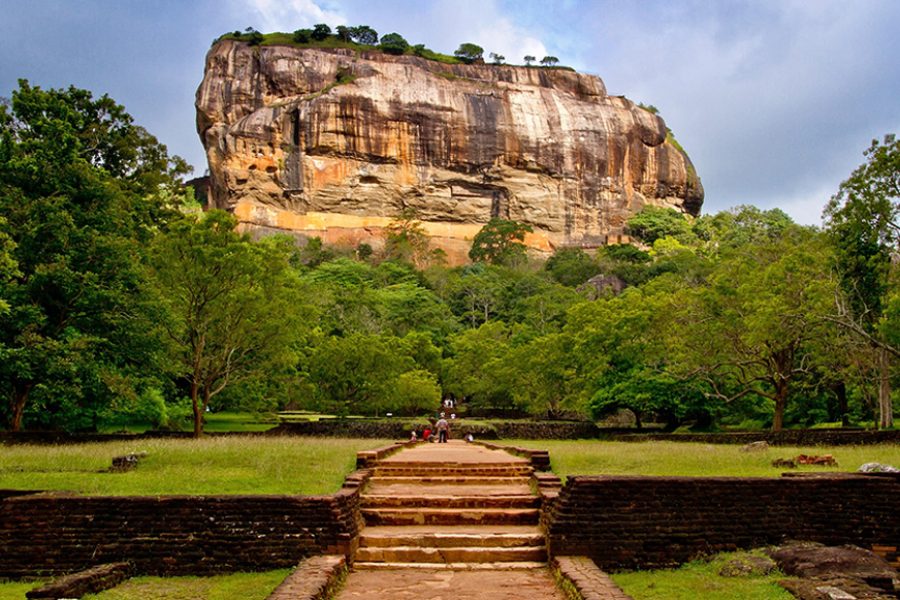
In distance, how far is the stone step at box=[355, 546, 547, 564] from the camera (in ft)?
28.1

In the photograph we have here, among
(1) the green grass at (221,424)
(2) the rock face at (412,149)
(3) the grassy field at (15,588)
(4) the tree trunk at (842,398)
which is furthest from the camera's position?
(2) the rock face at (412,149)

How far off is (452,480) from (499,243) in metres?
62.7

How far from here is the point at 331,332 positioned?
38.2m

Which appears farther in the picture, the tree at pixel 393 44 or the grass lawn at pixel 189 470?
the tree at pixel 393 44

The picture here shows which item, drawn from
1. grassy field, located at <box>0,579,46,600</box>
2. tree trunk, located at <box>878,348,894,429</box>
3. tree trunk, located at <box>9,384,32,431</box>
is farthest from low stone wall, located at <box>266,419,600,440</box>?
grassy field, located at <box>0,579,46,600</box>

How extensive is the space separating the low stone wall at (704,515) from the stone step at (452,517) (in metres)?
0.44

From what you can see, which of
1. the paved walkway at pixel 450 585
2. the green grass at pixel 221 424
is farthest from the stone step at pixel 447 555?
the green grass at pixel 221 424

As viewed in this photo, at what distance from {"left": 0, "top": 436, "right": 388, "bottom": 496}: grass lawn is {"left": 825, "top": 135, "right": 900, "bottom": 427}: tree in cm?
1449

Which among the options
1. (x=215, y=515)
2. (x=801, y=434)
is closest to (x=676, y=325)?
(x=801, y=434)

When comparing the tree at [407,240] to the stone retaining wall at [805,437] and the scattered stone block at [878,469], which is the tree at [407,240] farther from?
the scattered stone block at [878,469]

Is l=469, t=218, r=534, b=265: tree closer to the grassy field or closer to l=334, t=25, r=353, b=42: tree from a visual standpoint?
l=334, t=25, r=353, b=42: tree

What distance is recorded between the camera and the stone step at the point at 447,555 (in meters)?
8.55

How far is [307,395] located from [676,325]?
1235 centimetres

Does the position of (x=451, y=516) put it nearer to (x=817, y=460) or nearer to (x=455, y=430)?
(x=817, y=460)
